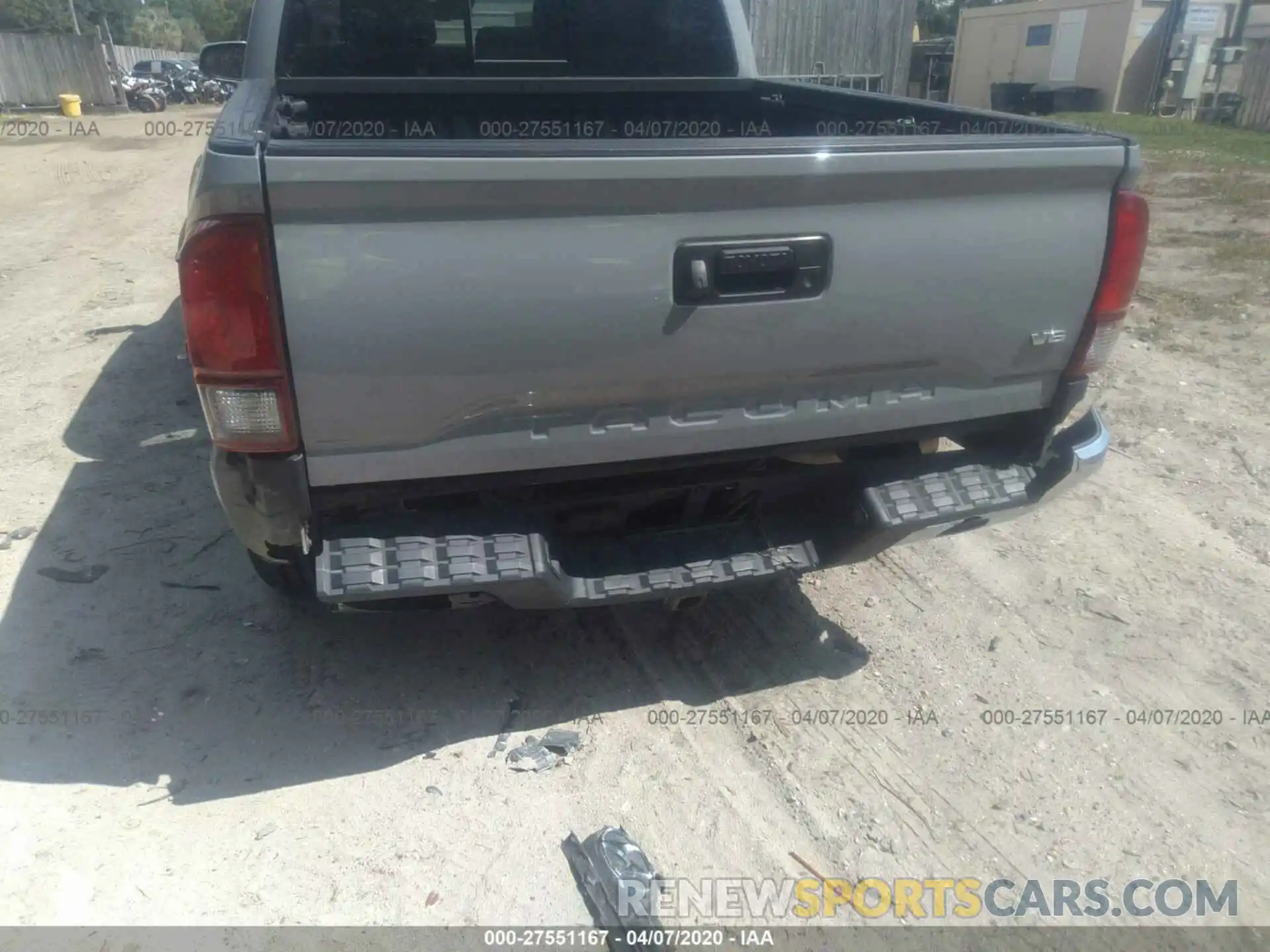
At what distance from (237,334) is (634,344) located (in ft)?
3.03

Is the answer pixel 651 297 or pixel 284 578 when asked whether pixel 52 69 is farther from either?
pixel 651 297

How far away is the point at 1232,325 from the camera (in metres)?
6.17

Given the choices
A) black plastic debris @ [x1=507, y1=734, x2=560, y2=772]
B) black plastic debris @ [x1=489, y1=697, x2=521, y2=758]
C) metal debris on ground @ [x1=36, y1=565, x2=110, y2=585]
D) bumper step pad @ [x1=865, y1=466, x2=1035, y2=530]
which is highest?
bumper step pad @ [x1=865, y1=466, x2=1035, y2=530]

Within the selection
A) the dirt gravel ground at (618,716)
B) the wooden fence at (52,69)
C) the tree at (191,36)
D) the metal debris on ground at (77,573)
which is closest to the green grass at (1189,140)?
the dirt gravel ground at (618,716)

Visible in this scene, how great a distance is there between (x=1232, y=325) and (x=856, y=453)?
4654mm

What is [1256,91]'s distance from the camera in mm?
19281

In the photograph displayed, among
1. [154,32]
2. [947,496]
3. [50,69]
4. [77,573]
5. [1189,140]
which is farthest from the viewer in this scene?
[154,32]

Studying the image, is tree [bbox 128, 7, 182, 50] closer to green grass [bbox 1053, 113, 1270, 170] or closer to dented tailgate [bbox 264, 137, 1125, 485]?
green grass [bbox 1053, 113, 1270, 170]

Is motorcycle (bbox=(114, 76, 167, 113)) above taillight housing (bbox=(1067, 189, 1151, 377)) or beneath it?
beneath

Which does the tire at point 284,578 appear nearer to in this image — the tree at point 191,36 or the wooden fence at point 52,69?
the wooden fence at point 52,69

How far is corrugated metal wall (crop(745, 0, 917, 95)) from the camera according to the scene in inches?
509

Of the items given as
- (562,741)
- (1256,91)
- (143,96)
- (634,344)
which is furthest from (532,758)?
(143,96)

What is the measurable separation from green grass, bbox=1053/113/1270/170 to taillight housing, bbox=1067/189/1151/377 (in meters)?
9.12

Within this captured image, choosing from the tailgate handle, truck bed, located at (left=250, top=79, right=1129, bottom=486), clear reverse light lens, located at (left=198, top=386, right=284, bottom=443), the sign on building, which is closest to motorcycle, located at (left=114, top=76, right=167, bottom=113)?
the sign on building
